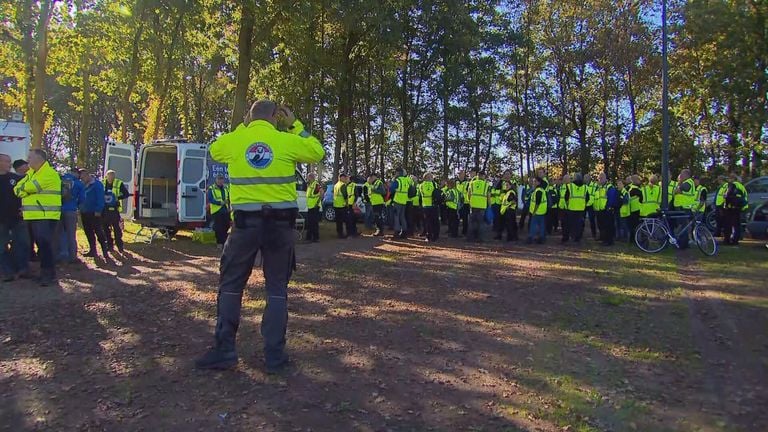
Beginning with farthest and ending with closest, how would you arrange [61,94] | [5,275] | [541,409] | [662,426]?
[61,94], [5,275], [541,409], [662,426]

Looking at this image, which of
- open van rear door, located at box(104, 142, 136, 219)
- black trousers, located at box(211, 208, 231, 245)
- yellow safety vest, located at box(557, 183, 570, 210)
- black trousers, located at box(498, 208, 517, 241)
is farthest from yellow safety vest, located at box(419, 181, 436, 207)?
open van rear door, located at box(104, 142, 136, 219)

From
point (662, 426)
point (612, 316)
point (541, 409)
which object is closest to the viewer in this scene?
point (662, 426)

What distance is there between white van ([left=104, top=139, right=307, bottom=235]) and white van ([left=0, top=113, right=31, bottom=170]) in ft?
5.83

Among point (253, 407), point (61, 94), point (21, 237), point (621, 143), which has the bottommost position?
point (253, 407)

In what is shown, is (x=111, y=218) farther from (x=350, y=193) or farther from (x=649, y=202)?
(x=649, y=202)

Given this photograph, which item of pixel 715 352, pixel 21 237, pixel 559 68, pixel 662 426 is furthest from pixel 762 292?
pixel 559 68

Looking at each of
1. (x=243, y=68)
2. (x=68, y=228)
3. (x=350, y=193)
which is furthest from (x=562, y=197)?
(x=68, y=228)

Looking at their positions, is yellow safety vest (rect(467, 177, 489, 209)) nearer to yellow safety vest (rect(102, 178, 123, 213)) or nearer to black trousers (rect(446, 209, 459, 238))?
black trousers (rect(446, 209, 459, 238))

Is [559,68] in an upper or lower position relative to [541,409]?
upper

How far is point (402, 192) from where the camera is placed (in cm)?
1497

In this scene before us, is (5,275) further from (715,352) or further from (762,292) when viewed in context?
(762,292)

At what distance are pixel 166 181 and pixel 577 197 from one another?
10.6 meters

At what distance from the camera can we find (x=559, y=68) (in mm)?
32188

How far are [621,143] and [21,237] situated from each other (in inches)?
1279
